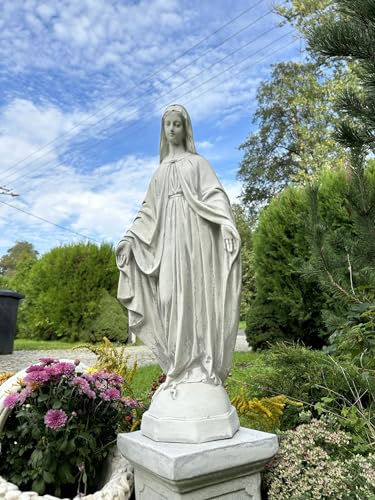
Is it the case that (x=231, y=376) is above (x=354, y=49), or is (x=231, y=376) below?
below

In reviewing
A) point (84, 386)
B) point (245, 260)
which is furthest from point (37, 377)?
point (245, 260)

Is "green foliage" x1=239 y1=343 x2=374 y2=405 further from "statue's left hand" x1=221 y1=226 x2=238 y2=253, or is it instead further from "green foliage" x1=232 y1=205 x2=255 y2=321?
"green foliage" x1=232 y1=205 x2=255 y2=321

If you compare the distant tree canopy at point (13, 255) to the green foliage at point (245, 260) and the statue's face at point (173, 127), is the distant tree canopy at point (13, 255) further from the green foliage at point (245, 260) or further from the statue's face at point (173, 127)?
the statue's face at point (173, 127)

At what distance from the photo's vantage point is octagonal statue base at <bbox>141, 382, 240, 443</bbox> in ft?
7.61

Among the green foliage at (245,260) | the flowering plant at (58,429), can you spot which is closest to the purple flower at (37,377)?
the flowering plant at (58,429)

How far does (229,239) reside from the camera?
2.55 meters

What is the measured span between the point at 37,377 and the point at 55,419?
1.04ft

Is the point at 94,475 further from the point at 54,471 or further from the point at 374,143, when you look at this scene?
the point at 374,143

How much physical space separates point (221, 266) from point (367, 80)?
1.74 metres

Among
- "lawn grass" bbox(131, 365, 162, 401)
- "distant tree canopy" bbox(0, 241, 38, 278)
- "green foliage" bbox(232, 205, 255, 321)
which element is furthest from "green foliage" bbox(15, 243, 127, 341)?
"distant tree canopy" bbox(0, 241, 38, 278)

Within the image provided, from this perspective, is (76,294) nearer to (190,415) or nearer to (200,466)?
(190,415)

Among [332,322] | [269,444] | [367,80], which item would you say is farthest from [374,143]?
[269,444]

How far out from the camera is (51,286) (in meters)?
14.8

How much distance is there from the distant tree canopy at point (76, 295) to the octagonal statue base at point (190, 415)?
1102cm
